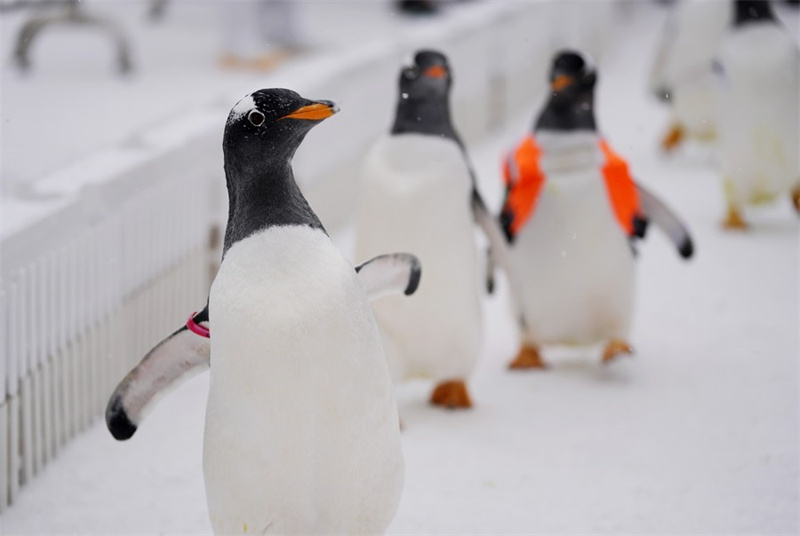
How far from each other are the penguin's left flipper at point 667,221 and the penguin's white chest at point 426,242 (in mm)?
567

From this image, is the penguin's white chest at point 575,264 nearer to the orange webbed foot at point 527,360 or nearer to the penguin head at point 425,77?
the orange webbed foot at point 527,360

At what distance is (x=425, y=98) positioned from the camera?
245 centimetres

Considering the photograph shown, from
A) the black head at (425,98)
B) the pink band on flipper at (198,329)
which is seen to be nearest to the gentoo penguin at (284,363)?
the pink band on flipper at (198,329)

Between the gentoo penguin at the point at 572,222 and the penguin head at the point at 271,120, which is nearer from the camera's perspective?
the penguin head at the point at 271,120

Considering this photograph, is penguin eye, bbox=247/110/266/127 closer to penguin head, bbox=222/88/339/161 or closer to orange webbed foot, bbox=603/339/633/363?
penguin head, bbox=222/88/339/161

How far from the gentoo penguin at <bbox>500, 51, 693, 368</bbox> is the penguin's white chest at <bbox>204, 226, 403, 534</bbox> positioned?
110 centimetres

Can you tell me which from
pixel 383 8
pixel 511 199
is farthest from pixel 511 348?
pixel 383 8

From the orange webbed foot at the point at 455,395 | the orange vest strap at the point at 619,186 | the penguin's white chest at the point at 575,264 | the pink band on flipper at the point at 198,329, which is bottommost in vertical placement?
the orange webbed foot at the point at 455,395

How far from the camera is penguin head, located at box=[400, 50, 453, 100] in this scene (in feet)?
8.07

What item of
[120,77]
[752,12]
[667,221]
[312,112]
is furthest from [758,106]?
[120,77]

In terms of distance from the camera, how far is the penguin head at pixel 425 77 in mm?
2459

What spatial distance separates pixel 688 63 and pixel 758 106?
1.36m

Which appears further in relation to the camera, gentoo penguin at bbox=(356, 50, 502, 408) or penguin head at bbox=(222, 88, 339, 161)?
gentoo penguin at bbox=(356, 50, 502, 408)

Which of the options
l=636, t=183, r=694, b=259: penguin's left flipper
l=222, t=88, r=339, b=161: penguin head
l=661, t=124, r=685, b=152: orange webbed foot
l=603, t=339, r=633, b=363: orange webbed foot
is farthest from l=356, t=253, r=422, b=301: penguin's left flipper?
l=661, t=124, r=685, b=152: orange webbed foot
